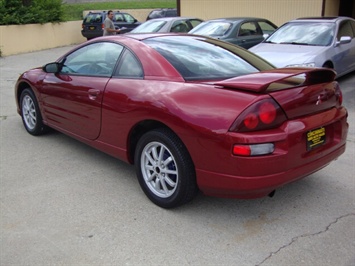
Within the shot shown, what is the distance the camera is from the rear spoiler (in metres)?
2.94

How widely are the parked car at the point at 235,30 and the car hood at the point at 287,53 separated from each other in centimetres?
196

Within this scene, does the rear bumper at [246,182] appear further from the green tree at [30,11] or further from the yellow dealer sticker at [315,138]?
the green tree at [30,11]

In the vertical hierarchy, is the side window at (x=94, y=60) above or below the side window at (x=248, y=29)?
above

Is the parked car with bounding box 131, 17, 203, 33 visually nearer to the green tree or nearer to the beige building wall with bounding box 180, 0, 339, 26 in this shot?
the beige building wall with bounding box 180, 0, 339, 26

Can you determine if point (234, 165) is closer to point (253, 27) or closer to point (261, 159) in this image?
point (261, 159)

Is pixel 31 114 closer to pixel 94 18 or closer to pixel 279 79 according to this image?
pixel 279 79

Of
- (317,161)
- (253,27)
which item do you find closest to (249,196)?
(317,161)

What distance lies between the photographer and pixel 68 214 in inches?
135

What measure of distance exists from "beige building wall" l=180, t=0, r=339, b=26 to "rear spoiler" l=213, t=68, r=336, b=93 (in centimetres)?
1179

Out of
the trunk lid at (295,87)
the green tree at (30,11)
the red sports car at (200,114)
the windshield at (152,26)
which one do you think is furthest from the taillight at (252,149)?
the green tree at (30,11)

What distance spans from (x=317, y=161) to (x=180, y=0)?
627 inches

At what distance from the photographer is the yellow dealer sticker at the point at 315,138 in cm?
308

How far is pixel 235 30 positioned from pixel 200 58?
23.0 feet

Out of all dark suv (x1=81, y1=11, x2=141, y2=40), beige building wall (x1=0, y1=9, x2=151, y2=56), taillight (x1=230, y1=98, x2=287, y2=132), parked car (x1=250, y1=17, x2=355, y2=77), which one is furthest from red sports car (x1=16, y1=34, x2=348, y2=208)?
dark suv (x1=81, y1=11, x2=141, y2=40)
